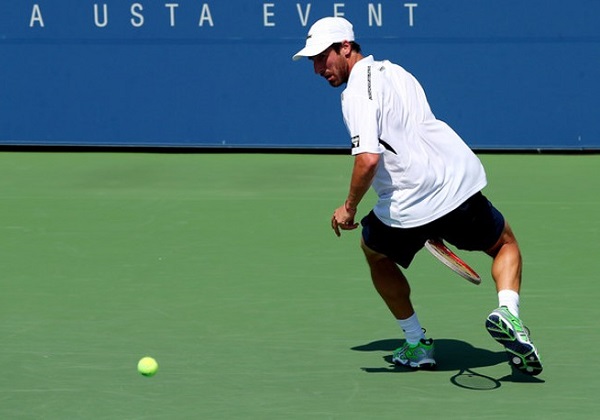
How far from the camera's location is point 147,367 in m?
6.92

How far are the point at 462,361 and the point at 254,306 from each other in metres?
1.62

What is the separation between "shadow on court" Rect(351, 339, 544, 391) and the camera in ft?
22.5

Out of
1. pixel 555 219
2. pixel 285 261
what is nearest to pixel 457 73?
pixel 555 219

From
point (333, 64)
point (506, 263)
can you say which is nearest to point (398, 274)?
point (506, 263)

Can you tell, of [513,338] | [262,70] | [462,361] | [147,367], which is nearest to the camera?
[513,338]

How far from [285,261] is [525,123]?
5.35m

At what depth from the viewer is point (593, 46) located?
14117 millimetres

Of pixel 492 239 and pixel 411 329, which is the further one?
pixel 411 329

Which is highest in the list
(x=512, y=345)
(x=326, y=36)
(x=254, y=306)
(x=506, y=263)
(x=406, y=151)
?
(x=326, y=36)

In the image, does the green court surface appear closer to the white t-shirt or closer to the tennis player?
the tennis player

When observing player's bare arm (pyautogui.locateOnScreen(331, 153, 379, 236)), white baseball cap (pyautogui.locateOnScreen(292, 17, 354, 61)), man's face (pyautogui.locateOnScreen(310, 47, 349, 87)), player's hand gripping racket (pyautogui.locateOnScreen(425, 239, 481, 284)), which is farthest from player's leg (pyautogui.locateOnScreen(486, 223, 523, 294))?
white baseball cap (pyautogui.locateOnScreen(292, 17, 354, 61))

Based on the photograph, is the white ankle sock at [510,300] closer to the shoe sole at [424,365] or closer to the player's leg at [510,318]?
the player's leg at [510,318]

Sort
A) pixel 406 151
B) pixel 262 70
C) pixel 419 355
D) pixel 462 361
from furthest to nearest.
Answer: pixel 262 70
pixel 462 361
pixel 419 355
pixel 406 151

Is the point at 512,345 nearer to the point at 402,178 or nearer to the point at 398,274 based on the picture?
the point at 398,274
